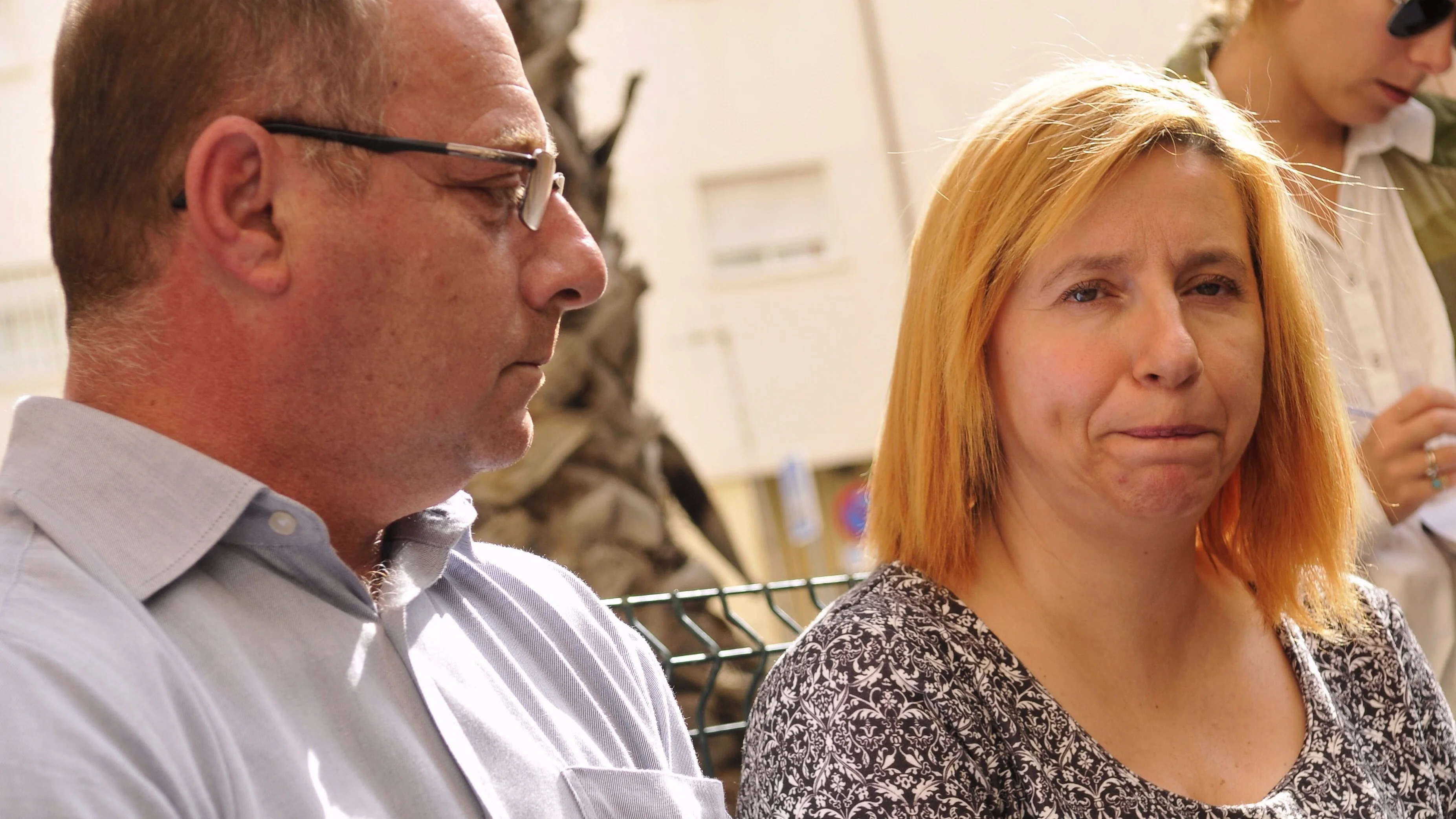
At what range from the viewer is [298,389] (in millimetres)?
1595

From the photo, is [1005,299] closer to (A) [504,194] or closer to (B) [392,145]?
(A) [504,194]

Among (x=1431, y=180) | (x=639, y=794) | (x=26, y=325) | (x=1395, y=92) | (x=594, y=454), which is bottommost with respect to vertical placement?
(x=26, y=325)

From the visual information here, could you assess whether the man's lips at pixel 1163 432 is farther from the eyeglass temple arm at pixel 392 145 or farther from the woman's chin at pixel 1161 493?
the eyeglass temple arm at pixel 392 145

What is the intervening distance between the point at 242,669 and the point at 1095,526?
4.16ft

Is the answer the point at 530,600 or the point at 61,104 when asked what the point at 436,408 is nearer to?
the point at 530,600

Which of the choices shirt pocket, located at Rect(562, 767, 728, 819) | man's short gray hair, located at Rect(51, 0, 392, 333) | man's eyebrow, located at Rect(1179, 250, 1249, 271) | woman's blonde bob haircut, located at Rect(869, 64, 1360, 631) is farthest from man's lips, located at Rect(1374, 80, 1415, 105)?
man's short gray hair, located at Rect(51, 0, 392, 333)

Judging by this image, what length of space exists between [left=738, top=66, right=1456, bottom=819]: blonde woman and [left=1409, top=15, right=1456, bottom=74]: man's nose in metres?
0.71

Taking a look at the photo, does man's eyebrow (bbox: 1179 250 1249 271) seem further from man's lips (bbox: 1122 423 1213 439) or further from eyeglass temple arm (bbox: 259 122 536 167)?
eyeglass temple arm (bbox: 259 122 536 167)

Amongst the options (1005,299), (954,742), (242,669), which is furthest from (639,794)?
(1005,299)

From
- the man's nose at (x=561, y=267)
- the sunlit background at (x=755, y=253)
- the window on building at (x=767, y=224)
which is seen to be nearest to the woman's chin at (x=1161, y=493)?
the man's nose at (x=561, y=267)

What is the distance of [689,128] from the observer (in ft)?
44.8

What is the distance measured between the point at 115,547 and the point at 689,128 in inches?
494

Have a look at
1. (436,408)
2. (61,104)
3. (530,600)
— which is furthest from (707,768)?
(61,104)

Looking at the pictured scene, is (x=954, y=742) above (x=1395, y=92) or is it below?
below
